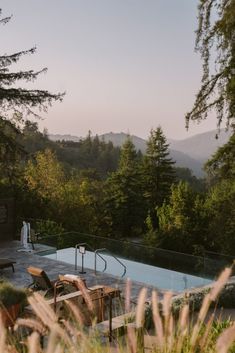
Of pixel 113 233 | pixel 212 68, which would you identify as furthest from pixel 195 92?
pixel 113 233

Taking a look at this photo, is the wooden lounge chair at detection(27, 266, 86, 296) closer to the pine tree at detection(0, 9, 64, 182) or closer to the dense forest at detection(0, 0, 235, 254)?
the dense forest at detection(0, 0, 235, 254)

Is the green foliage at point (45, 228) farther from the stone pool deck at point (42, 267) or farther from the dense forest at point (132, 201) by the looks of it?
the stone pool deck at point (42, 267)

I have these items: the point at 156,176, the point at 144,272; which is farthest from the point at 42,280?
the point at 156,176

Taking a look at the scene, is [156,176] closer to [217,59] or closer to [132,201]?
[132,201]

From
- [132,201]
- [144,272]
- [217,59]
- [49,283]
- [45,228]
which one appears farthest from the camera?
[132,201]

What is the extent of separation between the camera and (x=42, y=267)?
12.3m

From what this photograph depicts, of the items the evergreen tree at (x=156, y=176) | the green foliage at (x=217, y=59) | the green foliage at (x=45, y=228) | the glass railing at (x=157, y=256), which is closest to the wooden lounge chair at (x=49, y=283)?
the glass railing at (x=157, y=256)

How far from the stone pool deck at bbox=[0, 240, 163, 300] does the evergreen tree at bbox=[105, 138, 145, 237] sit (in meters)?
28.0

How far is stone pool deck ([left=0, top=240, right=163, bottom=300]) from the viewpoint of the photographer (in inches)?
423

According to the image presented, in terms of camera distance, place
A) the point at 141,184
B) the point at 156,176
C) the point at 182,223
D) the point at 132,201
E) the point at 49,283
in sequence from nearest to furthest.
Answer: the point at 49,283 → the point at 182,223 → the point at 132,201 → the point at 141,184 → the point at 156,176

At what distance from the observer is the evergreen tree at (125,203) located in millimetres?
42906

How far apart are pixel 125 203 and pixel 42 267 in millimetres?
30970

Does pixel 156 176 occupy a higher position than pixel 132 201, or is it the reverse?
pixel 156 176

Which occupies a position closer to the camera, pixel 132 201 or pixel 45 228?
pixel 45 228
